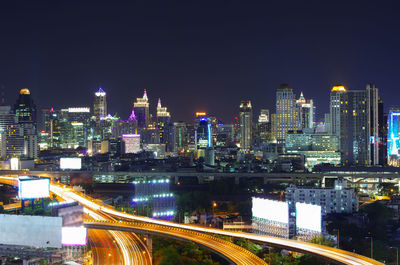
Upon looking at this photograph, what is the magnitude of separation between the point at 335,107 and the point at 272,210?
4292cm

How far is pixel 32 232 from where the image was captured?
64.4ft

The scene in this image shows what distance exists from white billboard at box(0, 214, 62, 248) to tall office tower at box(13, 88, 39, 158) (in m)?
57.8

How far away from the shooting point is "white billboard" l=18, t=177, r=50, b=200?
24.2 m

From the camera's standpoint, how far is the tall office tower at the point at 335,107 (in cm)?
6681

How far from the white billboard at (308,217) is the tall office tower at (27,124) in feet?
187

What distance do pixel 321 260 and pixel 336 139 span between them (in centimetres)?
4986

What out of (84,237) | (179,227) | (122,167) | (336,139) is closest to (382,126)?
(336,139)

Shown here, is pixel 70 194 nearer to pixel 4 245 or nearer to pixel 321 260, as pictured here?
pixel 4 245

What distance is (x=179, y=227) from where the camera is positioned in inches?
1022

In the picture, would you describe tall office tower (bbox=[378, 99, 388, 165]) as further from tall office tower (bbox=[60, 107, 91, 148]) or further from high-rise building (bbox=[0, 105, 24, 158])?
tall office tower (bbox=[60, 107, 91, 148])

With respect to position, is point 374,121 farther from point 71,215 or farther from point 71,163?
point 71,215

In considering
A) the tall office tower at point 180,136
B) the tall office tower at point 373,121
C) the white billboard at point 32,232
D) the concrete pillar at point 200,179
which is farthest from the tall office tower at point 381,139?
the white billboard at point 32,232

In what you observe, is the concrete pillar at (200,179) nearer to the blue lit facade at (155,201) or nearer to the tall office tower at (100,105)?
the blue lit facade at (155,201)

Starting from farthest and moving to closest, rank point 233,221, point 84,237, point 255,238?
point 233,221 → point 255,238 → point 84,237
